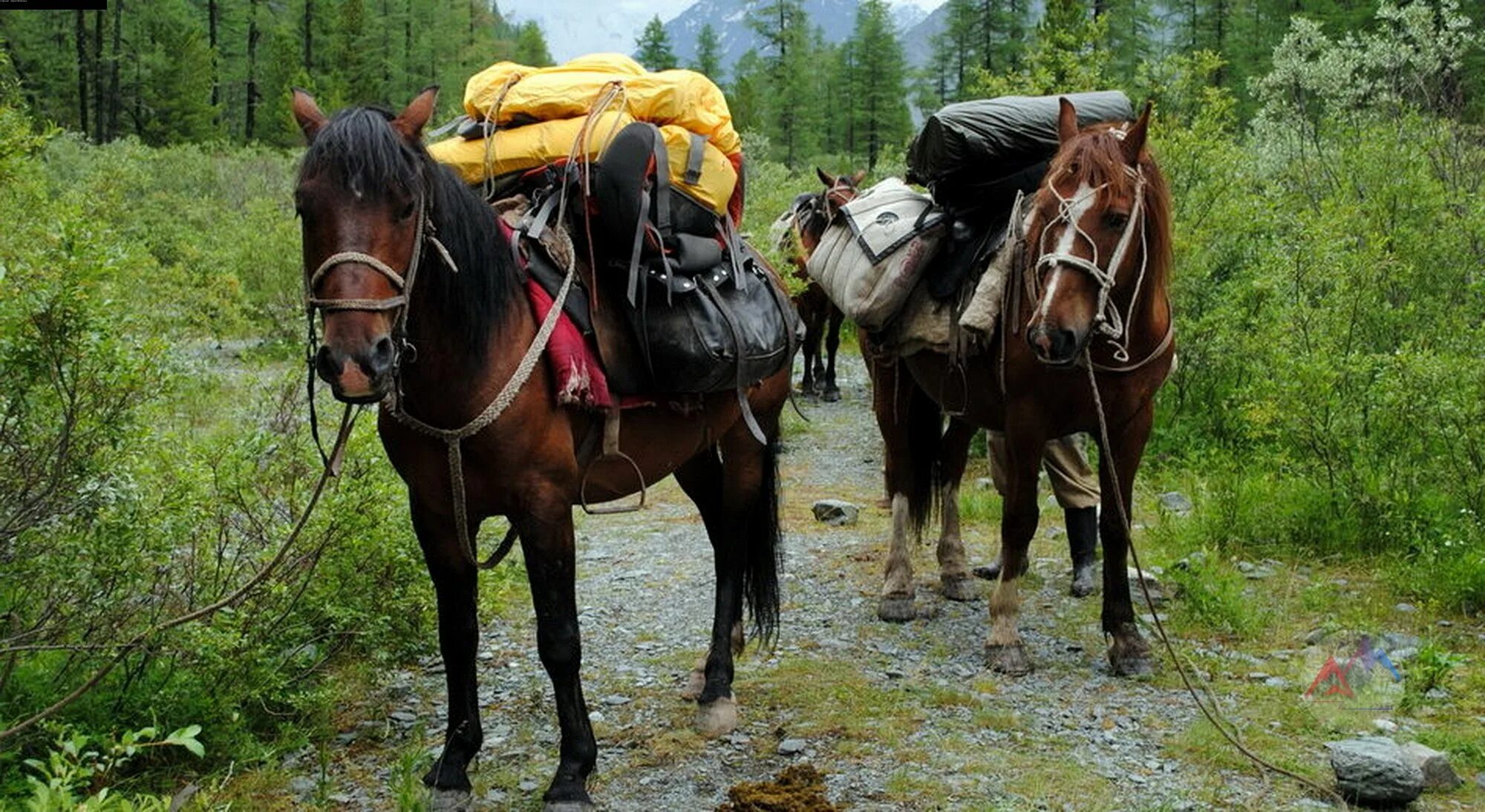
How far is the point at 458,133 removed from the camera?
14.5 ft

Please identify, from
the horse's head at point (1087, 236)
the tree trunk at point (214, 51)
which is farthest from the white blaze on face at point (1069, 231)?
the tree trunk at point (214, 51)

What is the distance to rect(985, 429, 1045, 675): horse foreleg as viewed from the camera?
5.30 m

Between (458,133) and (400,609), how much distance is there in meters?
2.05

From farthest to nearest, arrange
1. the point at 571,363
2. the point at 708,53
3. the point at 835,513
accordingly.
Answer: the point at 708,53
the point at 835,513
the point at 571,363

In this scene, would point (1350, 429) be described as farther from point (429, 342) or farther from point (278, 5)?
point (278, 5)

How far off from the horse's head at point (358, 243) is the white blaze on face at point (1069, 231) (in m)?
2.49

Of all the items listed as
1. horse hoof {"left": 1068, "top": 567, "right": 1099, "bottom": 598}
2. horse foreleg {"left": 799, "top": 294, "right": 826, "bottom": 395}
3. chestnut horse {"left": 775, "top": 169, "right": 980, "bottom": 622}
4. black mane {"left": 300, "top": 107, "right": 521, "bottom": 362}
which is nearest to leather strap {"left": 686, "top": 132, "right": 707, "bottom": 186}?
black mane {"left": 300, "top": 107, "right": 521, "bottom": 362}

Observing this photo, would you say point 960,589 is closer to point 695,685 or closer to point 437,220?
point 695,685

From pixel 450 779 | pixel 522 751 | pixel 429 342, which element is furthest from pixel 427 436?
pixel 522 751

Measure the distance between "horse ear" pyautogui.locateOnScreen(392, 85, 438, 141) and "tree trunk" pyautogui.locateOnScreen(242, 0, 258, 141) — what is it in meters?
48.8

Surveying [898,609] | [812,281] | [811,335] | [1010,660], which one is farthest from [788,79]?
[1010,660]

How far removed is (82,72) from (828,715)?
46.2 m

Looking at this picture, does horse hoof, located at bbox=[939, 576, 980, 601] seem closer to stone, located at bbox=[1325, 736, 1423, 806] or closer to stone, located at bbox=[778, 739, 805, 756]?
stone, located at bbox=[778, 739, 805, 756]

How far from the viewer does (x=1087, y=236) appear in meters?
4.50
